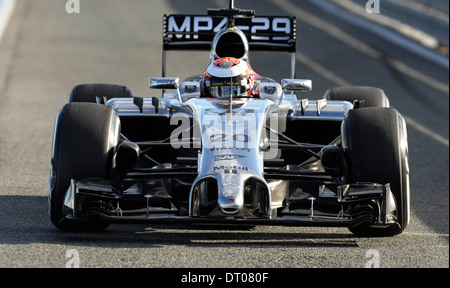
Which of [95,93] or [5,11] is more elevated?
[5,11]

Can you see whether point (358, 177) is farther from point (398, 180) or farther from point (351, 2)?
point (351, 2)

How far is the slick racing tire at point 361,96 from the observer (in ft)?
36.7

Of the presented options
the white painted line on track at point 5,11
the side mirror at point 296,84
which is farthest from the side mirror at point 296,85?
the white painted line on track at point 5,11

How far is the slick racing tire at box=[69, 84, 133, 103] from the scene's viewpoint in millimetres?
11242

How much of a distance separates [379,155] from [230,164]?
1.30 meters

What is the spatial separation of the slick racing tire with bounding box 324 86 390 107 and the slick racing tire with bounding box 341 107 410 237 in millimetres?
2283

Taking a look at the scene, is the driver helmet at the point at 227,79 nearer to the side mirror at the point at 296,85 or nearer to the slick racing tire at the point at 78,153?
the side mirror at the point at 296,85

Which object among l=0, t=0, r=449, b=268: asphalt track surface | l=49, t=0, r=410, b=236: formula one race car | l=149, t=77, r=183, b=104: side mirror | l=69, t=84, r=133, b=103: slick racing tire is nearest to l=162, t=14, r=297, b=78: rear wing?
l=69, t=84, r=133, b=103: slick racing tire

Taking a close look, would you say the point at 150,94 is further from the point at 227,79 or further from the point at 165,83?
the point at 227,79

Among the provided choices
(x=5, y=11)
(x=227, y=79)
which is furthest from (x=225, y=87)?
(x=5, y=11)

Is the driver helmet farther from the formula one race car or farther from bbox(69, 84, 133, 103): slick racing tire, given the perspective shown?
bbox(69, 84, 133, 103): slick racing tire

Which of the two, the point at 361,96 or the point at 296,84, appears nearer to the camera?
the point at 296,84

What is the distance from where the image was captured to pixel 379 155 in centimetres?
859

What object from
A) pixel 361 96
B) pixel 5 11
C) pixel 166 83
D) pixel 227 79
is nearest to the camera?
pixel 227 79
